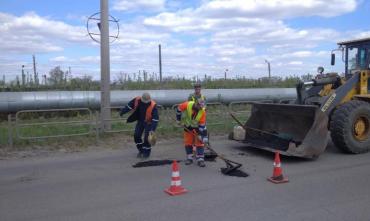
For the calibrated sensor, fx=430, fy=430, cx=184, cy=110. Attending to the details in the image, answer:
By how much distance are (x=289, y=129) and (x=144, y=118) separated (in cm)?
336

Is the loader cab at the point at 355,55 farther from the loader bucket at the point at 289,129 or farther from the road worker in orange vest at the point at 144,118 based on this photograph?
the road worker in orange vest at the point at 144,118

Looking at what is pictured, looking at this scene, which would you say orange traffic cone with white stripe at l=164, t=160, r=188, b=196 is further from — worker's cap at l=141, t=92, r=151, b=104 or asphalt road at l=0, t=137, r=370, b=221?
worker's cap at l=141, t=92, r=151, b=104

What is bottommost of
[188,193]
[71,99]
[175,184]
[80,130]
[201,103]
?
[188,193]

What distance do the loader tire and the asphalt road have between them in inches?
10.0

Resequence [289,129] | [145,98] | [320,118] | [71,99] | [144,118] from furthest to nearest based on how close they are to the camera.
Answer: [71,99]
[289,129]
[144,118]
[145,98]
[320,118]

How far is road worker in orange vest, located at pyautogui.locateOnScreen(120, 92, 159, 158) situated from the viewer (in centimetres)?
953

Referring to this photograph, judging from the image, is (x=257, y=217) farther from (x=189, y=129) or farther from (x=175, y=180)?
(x=189, y=129)

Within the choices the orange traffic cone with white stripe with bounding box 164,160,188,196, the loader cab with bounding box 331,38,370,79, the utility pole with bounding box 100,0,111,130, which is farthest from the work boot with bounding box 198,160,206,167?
the loader cab with bounding box 331,38,370,79

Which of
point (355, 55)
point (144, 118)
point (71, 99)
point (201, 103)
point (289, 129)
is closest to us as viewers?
point (201, 103)

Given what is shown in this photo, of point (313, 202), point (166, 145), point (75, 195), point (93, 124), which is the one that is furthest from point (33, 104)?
point (313, 202)

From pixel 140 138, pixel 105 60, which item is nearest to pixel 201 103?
pixel 140 138

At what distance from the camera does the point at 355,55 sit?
38.2ft

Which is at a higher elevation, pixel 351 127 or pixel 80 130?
pixel 351 127

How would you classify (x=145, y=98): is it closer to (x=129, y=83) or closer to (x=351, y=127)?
(x=351, y=127)
